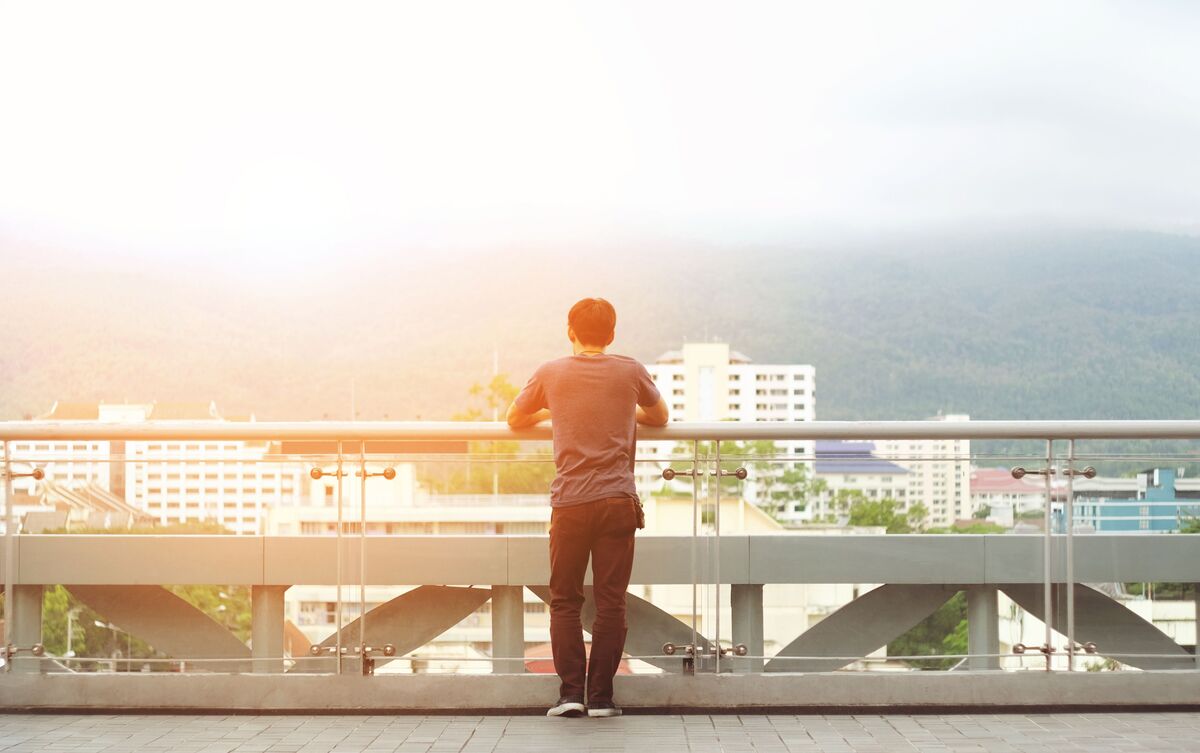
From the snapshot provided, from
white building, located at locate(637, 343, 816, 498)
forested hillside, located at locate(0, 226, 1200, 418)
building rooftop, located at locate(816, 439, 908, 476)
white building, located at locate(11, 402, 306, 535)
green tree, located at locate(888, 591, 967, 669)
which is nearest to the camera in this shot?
building rooftop, located at locate(816, 439, 908, 476)

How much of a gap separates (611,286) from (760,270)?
23130mm

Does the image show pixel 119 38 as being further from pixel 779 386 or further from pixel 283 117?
pixel 779 386

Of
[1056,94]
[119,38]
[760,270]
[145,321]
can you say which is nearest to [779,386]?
[760,270]

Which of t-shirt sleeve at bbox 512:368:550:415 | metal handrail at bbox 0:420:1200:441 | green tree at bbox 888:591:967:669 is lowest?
green tree at bbox 888:591:967:669

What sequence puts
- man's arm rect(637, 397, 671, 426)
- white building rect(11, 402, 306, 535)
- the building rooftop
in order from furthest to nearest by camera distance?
white building rect(11, 402, 306, 535) < man's arm rect(637, 397, 671, 426) < the building rooftop

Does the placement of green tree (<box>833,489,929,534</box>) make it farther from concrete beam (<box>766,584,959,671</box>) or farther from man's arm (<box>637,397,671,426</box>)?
man's arm (<box>637,397,671,426</box>)

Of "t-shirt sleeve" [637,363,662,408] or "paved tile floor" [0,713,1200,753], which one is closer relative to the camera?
"paved tile floor" [0,713,1200,753]

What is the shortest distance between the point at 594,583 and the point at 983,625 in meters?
1.60

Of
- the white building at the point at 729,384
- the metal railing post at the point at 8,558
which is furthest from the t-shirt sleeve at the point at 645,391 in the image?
the white building at the point at 729,384

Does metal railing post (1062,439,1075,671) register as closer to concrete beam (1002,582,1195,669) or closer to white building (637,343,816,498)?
concrete beam (1002,582,1195,669)

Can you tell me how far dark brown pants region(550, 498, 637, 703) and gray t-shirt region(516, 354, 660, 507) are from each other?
68 mm

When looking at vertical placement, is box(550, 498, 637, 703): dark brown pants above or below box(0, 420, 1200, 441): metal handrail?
below

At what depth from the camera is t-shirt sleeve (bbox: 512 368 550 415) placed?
442 centimetres

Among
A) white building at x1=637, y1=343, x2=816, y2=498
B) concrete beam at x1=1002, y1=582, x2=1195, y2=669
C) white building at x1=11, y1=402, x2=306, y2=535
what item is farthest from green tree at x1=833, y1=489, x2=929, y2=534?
white building at x1=637, y1=343, x2=816, y2=498
